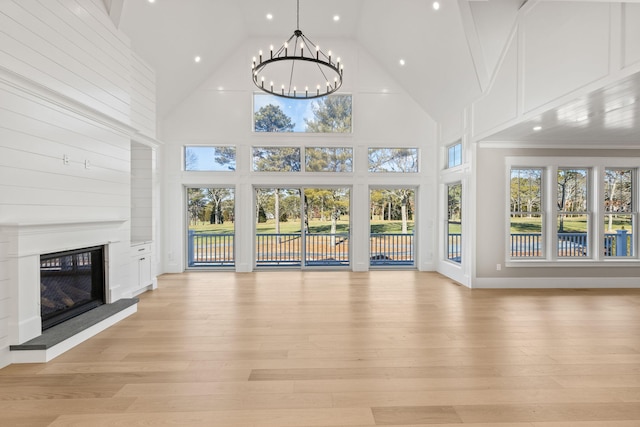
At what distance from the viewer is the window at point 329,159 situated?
672 cm

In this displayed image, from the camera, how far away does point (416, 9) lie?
185 inches

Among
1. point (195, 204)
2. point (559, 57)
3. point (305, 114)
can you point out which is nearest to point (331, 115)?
point (305, 114)

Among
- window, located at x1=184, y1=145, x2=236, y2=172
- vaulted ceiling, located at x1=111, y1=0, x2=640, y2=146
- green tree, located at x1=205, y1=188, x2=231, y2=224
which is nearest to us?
vaulted ceiling, located at x1=111, y1=0, x2=640, y2=146

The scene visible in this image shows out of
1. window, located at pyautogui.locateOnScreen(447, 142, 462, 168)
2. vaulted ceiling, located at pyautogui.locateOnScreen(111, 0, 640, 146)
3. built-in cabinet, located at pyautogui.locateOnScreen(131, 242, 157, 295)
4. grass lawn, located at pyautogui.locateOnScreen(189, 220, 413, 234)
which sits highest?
vaulted ceiling, located at pyautogui.locateOnScreen(111, 0, 640, 146)

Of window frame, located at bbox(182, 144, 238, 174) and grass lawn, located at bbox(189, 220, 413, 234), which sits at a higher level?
window frame, located at bbox(182, 144, 238, 174)

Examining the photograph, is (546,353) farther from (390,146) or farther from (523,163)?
(390,146)

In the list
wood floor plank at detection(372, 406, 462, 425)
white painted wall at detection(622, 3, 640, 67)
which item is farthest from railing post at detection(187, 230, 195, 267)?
white painted wall at detection(622, 3, 640, 67)

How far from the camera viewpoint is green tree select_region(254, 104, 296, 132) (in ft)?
22.0

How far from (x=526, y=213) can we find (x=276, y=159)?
Answer: 4.87 meters

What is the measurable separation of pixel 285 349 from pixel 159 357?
1108 mm

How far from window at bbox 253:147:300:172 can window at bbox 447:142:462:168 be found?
316cm

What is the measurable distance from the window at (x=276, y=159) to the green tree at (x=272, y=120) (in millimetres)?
433

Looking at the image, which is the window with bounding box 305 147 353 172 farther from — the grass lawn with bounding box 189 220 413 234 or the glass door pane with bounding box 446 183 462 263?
the glass door pane with bounding box 446 183 462 263

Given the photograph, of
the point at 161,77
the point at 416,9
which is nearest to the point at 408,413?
the point at 416,9
